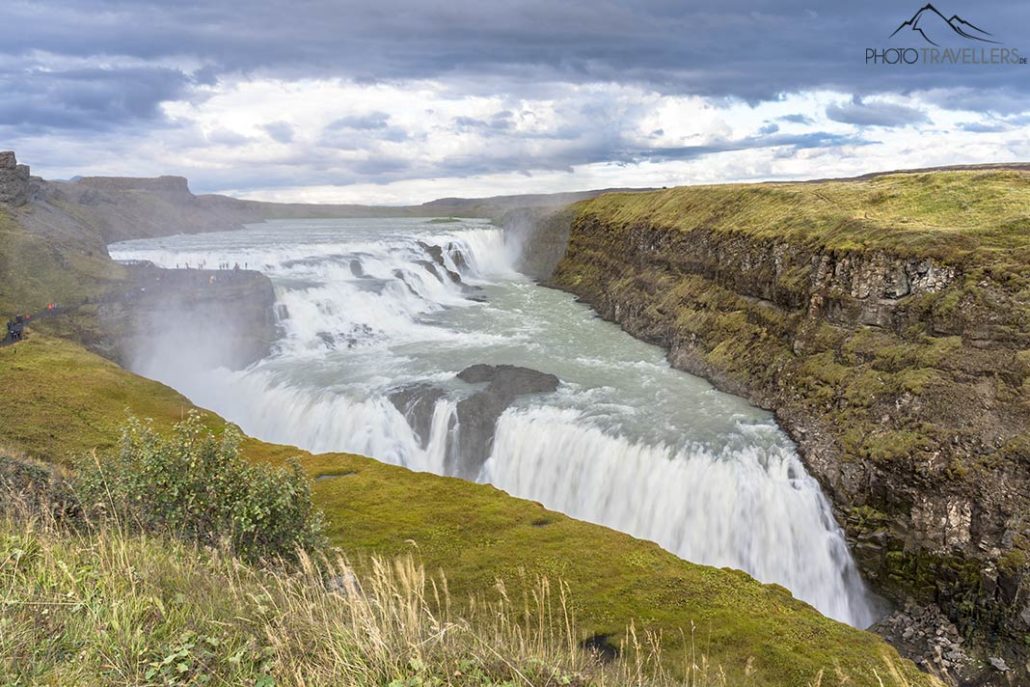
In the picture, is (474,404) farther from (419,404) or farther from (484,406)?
(419,404)

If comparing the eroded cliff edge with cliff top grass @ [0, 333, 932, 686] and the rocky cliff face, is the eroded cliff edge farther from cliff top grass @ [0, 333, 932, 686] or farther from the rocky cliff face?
the rocky cliff face

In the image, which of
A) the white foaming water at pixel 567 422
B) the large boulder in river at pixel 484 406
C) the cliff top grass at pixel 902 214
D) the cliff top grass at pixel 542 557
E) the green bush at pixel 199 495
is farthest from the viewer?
the large boulder in river at pixel 484 406

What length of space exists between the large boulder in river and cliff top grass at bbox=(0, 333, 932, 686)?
6.65m

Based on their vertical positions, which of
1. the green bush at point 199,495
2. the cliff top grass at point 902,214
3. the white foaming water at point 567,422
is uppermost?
the cliff top grass at point 902,214

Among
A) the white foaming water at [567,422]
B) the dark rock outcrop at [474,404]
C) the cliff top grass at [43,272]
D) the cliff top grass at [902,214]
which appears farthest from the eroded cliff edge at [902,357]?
the cliff top grass at [43,272]

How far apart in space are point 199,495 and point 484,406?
946 inches

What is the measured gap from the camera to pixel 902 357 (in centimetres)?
3222

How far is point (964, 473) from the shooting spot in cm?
2608

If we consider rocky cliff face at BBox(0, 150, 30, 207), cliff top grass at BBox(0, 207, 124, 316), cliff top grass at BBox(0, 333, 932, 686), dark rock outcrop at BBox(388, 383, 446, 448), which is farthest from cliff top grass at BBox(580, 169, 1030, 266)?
rocky cliff face at BBox(0, 150, 30, 207)

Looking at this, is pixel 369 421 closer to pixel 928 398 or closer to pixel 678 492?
pixel 678 492

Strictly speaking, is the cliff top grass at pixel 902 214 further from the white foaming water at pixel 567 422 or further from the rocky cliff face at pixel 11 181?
the rocky cliff face at pixel 11 181

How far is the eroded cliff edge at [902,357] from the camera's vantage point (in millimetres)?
24906

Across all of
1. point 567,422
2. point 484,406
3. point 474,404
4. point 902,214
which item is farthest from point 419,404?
point 902,214

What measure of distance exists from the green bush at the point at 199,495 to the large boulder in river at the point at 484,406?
20.6 metres
